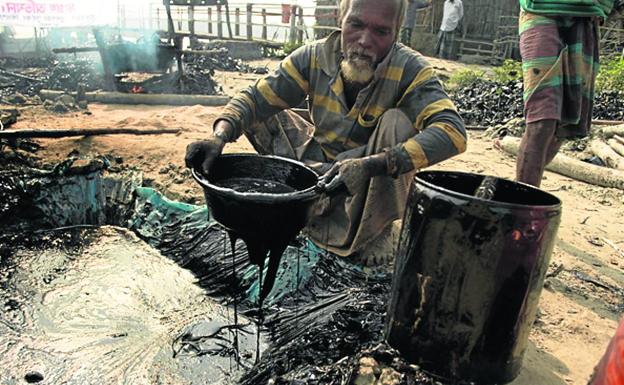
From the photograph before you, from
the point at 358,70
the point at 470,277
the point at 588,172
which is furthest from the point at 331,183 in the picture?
the point at 588,172

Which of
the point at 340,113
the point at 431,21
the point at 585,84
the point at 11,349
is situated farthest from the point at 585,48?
the point at 431,21

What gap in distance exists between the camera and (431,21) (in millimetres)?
15828

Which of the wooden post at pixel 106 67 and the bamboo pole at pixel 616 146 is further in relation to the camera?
the wooden post at pixel 106 67

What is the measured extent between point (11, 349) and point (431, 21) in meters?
16.0

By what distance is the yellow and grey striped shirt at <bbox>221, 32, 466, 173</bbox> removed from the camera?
218cm

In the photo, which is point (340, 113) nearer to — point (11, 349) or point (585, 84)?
point (585, 84)

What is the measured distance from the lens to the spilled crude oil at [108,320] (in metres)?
1.97

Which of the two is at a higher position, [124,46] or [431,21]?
[431,21]

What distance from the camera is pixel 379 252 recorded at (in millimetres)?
2529

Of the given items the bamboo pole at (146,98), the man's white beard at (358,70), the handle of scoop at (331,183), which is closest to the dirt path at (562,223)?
the bamboo pole at (146,98)

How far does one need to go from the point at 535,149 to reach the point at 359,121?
0.95 m

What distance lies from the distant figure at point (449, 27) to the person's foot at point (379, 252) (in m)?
13.1

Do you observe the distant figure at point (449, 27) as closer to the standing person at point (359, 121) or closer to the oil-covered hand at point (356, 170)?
the standing person at point (359, 121)

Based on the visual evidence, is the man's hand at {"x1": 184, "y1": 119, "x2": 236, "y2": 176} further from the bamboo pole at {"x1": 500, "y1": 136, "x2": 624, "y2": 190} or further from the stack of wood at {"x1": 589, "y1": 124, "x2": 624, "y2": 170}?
the stack of wood at {"x1": 589, "y1": 124, "x2": 624, "y2": 170}
